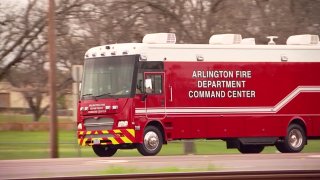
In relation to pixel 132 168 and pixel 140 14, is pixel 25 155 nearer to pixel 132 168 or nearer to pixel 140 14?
pixel 140 14

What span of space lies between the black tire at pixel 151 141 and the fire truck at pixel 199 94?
30 mm

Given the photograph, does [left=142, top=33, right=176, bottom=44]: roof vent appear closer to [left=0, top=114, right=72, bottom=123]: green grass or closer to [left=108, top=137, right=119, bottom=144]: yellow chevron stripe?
[left=108, top=137, right=119, bottom=144]: yellow chevron stripe

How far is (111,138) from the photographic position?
2488cm

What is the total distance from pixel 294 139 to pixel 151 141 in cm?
526

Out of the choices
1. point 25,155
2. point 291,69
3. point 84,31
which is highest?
point 84,31

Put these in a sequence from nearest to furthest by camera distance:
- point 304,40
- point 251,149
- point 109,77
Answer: point 109,77, point 304,40, point 251,149

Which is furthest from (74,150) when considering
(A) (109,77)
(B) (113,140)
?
(A) (109,77)

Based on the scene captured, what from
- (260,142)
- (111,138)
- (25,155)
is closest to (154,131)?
(111,138)

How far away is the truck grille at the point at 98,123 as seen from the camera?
25.0 meters

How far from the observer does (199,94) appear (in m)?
25.7

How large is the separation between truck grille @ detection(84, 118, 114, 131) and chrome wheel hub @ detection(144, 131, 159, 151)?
3.74 ft

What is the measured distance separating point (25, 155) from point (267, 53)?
10.1 meters

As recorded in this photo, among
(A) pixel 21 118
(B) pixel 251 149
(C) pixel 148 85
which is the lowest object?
(B) pixel 251 149

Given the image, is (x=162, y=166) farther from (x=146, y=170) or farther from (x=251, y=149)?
(x=251, y=149)
